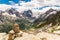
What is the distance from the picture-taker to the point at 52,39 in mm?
59188

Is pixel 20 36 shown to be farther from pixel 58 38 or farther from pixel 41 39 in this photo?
pixel 58 38

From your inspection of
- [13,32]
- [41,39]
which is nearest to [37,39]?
[41,39]

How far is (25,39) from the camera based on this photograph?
56562 mm

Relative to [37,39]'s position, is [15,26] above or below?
above

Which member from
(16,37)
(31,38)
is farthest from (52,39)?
(16,37)

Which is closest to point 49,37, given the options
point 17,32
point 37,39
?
point 37,39

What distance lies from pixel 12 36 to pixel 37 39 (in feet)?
29.1

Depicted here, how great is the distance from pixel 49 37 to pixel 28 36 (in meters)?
6.98

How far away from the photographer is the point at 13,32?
61.6 metres

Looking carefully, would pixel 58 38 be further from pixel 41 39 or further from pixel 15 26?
pixel 15 26

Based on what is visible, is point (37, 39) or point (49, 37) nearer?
point (37, 39)

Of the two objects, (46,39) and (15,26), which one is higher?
(15,26)

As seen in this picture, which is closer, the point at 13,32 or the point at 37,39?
the point at 37,39

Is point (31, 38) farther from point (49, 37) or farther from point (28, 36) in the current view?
point (49, 37)
